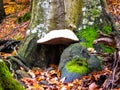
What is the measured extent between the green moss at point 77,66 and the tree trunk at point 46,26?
34.9 inches

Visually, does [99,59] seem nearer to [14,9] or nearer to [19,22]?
[19,22]

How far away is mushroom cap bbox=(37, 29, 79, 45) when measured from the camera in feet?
21.5

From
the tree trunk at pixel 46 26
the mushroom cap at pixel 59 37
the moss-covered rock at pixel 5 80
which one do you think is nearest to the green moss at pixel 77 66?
the mushroom cap at pixel 59 37

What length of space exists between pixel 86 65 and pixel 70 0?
1.97 m

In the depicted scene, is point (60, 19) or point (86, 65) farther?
point (60, 19)

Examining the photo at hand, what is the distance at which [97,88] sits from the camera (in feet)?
16.7

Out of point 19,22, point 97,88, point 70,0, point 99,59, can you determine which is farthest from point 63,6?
point 19,22

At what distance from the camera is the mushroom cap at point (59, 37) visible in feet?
21.5

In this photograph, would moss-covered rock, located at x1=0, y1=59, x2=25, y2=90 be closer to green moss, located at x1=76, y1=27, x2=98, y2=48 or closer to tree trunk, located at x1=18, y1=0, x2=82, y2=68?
green moss, located at x1=76, y1=27, x2=98, y2=48

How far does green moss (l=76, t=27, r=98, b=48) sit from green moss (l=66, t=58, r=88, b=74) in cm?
58

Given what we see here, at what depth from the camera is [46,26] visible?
23.8 feet

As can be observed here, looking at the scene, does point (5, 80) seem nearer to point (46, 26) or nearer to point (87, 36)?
point (87, 36)

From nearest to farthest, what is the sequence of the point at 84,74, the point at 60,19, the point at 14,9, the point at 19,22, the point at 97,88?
the point at 97,88 → the point at 84,74 → the point at 60,19 → the point at 19,22 → the point at 14,9

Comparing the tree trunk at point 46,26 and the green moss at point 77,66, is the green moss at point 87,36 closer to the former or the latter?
the tree trunk at point 46,26
